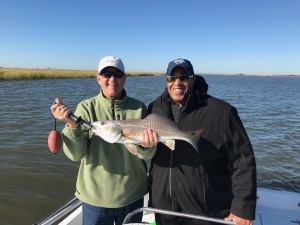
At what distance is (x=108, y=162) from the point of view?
347 cm

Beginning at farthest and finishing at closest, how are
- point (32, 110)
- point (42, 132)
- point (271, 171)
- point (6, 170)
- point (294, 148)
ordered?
point (32, 110) < point (42, 132) < point (294, 148) < point (271, 171) < point (6, 170)

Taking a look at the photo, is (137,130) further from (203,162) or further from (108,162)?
(203,162)

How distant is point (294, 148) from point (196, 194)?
1231cm

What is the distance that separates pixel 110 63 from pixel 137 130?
93 centimetres

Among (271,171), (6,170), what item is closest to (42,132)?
(6,170)

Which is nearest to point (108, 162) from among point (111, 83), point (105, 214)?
point (105, 214)

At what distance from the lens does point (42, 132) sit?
1509 centimetres

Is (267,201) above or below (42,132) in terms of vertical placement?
above

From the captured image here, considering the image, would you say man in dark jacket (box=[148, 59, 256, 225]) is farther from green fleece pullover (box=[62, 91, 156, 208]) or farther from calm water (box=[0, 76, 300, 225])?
calm water (box=[0, 76, 300, 225])

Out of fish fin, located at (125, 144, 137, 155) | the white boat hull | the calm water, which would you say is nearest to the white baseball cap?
fish fin, located at (125, 144, 137, 155)

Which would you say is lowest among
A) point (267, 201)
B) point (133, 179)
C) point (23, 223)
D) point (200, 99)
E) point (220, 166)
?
point (23, 223)

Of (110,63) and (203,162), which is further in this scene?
(110,63)

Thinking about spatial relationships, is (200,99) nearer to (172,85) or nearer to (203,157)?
(172,85)

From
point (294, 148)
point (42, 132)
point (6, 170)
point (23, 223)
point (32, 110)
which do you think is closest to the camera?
point (23, 223)
